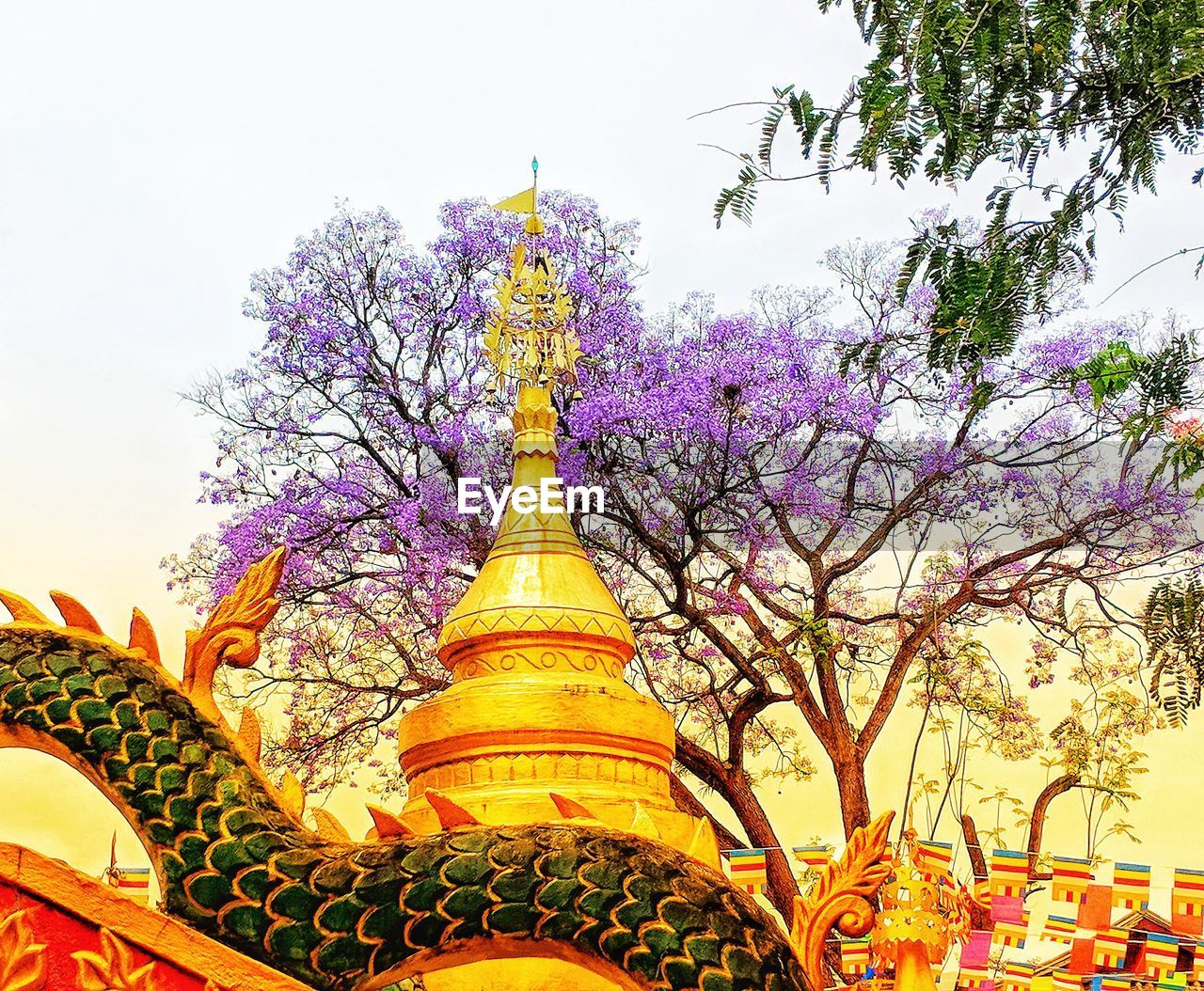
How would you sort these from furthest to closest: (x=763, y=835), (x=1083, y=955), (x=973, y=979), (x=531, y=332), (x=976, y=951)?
(x=763, y=835)
(x=531, y=332)
(x=1083, y=955)
(x=976, y=951)
(x=973, y=979)

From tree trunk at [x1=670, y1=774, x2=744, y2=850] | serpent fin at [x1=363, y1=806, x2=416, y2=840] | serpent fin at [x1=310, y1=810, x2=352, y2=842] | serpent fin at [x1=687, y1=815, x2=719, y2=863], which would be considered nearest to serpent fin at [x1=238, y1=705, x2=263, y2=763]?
serpent fin at [x1=310, y1=810, x2=352, y2=842]

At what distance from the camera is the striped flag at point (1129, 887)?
6.55 metres

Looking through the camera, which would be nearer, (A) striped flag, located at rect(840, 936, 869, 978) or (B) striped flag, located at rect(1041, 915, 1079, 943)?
(A) striped flag, located at rect(840, 936, 869, 978)

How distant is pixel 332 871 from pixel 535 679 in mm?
3571

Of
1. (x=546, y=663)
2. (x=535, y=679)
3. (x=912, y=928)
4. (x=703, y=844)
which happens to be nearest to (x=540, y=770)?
(x=535, y=679)

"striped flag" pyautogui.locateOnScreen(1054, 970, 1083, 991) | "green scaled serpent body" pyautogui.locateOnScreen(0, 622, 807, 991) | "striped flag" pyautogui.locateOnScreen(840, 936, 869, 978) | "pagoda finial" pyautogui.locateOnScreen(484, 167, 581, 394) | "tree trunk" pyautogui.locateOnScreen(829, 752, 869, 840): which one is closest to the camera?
"green scaled serpent body" pyautogui.locateOnScreen(0, 622, 807, 991)

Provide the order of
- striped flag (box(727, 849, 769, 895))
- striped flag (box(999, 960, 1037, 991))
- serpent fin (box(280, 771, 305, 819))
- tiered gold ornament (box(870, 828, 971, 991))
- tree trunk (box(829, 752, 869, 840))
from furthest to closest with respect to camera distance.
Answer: tree trunk (box(829, 752, 869, 840)) < striped flag (box(999, 960, 1037, 991)) < striped flag (box(727, 849, 769, 895)) < tiered gold ornament (box(870, 828, 971, 991)) < serpent fin (box(280, 771, 305, 819))

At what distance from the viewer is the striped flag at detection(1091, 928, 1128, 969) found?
260 inches

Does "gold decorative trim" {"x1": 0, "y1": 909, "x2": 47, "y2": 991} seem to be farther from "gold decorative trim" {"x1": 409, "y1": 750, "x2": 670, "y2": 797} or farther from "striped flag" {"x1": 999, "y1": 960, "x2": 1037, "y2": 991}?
"striped flag" {"x1": 999, "y1": 960, "x2": 1037, "y2": 991}

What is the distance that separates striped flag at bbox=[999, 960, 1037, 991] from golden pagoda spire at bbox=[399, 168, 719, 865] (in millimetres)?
1830

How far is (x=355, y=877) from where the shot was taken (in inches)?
112

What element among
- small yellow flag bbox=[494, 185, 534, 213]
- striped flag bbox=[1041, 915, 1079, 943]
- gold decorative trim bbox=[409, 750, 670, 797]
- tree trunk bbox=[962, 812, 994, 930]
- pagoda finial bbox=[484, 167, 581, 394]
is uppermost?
→ small yellow flag bbox=[494, 185, 534, 213]

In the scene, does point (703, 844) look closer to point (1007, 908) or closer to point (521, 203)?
point (1007, 908)

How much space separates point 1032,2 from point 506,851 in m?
2.64
